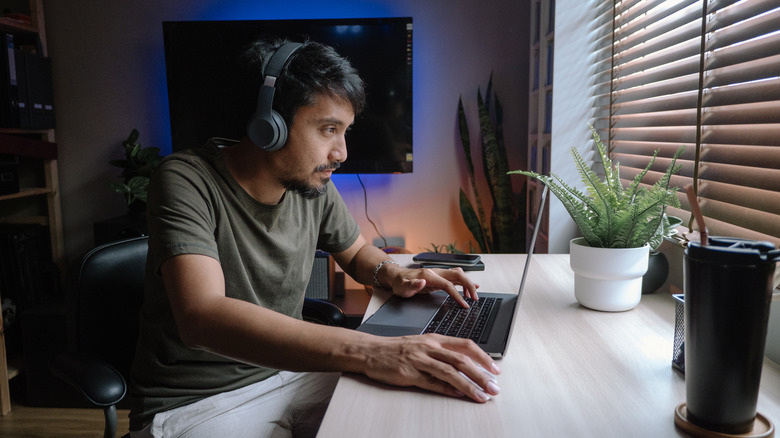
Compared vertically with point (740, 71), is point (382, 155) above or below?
below

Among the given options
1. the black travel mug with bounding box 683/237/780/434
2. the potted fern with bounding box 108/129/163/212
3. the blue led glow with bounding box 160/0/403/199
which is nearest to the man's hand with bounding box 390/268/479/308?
the black travel mug with bounding box 683/237/780/434

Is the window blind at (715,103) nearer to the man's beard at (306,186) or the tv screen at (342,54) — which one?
the man's beard at (306,186)

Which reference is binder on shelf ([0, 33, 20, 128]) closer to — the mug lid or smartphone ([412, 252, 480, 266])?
A: smartphone ([412, 252, 480, 266])

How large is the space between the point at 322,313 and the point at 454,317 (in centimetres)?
49

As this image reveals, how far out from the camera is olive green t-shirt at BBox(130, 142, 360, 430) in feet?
3.33

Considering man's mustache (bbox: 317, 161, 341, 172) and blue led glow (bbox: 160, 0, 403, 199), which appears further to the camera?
blue led glow (bbox: 160, 0, 403, 199)

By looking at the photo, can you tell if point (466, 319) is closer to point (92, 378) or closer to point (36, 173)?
point (92, 378)

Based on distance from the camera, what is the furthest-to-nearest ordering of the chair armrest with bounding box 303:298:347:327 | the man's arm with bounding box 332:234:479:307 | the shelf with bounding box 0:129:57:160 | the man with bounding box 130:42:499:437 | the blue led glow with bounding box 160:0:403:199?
the blue led glow with bounding box 160:0:403:199
the shelf with bounding box 0:129:57:160
the chair armrest with bounding box 303:298:347:327
the man's arm with bounding box 332:234:479:307
the man with bounding box 130:42:499:437

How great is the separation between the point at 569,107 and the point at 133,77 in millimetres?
2302

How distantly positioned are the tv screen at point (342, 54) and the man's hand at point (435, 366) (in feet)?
7.01

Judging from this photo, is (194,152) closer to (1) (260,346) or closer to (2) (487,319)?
(1) (260,346)

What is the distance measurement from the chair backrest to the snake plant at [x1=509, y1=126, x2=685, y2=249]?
866mm

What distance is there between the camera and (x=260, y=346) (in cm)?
85

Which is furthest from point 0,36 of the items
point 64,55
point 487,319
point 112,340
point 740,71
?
point 740,71
